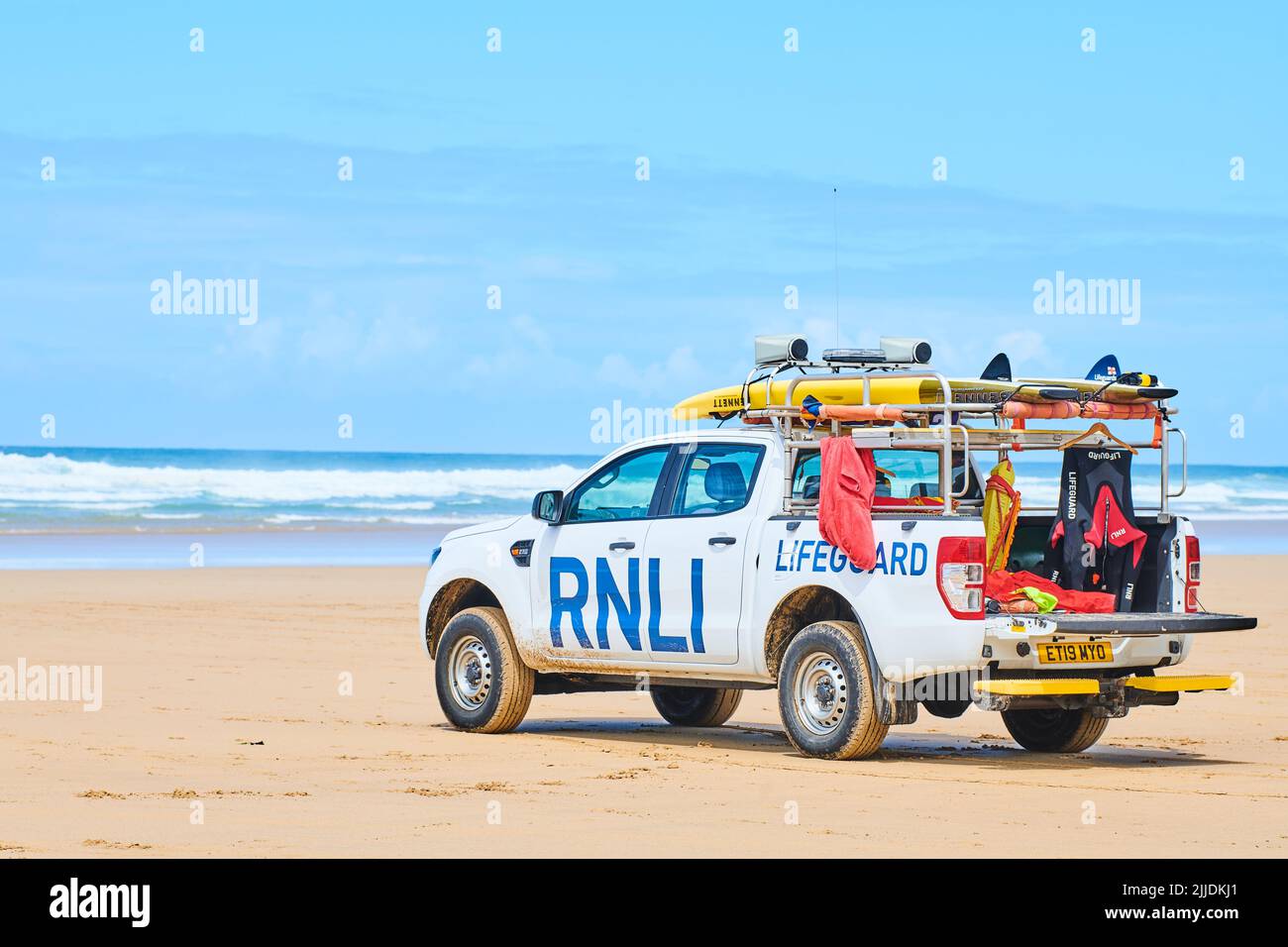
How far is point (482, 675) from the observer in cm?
1330

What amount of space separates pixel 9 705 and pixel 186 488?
1796 inches

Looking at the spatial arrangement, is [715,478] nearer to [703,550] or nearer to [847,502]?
[703,550]

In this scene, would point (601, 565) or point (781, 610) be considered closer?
point (781, 610)

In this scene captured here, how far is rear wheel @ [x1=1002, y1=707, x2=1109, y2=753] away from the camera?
490 inches

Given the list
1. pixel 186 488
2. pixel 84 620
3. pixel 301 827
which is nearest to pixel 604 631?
pixel 301 827

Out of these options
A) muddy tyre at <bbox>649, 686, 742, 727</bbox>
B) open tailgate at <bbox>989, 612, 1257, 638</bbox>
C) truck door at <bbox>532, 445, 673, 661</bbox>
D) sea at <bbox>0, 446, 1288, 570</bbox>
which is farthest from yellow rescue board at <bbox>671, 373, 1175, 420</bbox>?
sea at <bbox>0, 446, 1288, 570</bbox>

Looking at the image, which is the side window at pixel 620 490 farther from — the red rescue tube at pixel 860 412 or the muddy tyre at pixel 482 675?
the red rescue tube at pixel 860 412

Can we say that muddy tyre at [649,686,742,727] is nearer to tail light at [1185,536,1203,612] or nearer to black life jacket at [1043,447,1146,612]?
black life jacket at [1043,447,1146,612]

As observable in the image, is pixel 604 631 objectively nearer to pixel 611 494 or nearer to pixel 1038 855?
pixel 611 494

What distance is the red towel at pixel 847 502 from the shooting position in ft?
36.2

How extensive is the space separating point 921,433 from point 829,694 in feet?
5.29

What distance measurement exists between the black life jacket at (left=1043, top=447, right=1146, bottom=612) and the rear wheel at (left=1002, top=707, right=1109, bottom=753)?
3.00 feet

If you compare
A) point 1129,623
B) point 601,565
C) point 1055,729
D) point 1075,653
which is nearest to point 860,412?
point 1075,653
